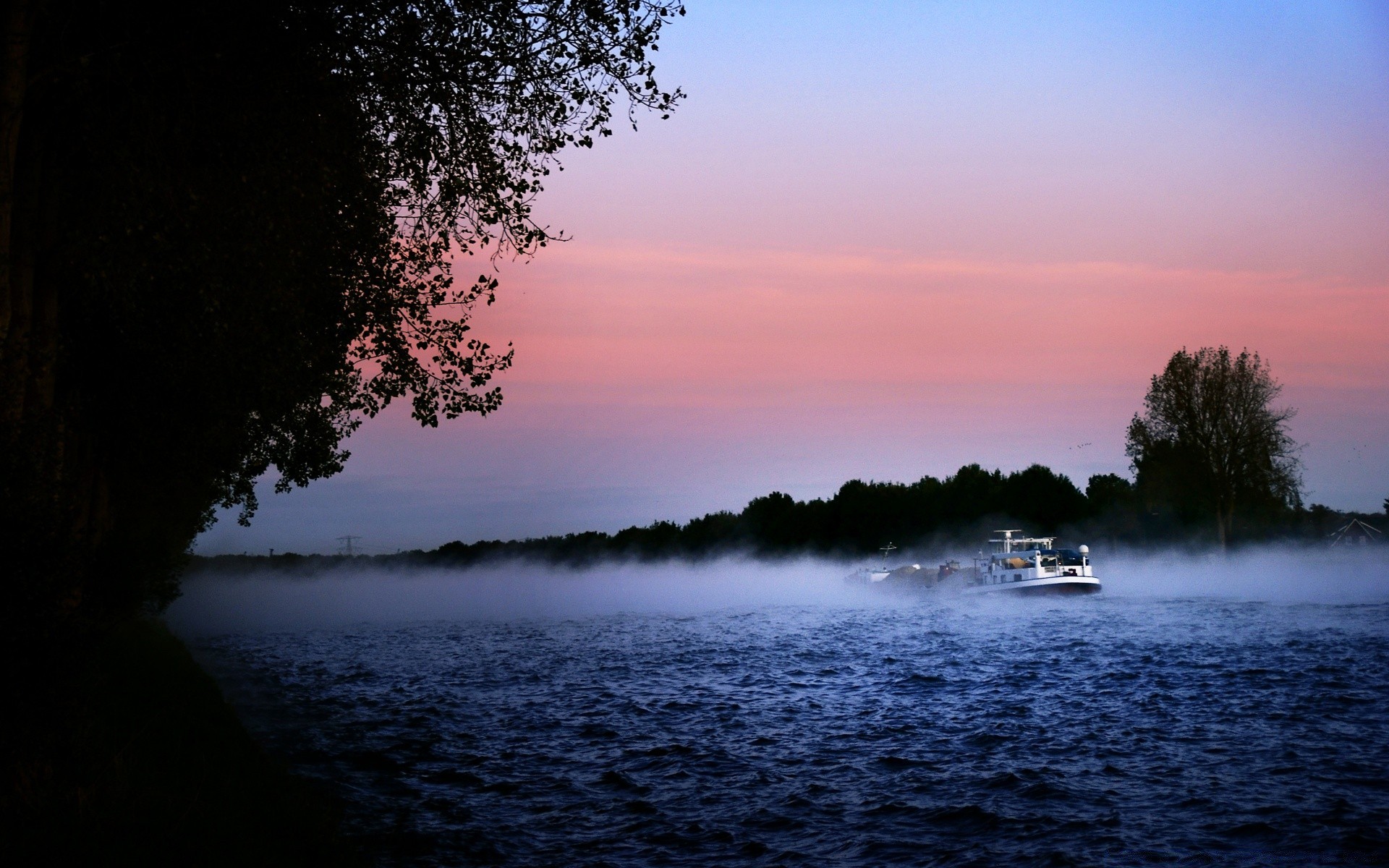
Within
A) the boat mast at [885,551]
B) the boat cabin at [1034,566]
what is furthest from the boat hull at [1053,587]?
the boat mast at [885,551]

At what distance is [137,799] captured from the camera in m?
11.8

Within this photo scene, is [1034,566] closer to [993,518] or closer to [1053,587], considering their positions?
[1053,587]

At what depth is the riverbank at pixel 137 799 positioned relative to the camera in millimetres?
10227

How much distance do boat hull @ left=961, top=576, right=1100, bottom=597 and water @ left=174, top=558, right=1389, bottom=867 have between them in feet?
89.7

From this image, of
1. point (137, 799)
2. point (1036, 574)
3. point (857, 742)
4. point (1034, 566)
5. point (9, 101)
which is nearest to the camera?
point (137, 799)

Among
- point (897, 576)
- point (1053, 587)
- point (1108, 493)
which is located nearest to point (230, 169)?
point (1053, 587)

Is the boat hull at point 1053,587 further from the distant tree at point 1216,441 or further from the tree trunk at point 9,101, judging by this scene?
the tree trunk at point 9,101

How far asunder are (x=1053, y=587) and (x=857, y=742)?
66.0 m

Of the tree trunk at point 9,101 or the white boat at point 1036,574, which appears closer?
the tree trunk at point 9,101

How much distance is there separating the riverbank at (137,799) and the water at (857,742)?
2.06 metres

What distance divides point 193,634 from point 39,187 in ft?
164

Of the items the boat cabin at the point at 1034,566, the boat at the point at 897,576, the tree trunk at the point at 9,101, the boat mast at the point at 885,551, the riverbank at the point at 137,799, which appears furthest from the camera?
the boat mast at the point at 885,551

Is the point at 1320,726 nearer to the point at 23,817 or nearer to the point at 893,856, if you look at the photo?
the point at 893,856

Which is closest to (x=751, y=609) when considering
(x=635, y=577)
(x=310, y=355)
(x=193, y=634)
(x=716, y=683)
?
(x=193, y=634)
